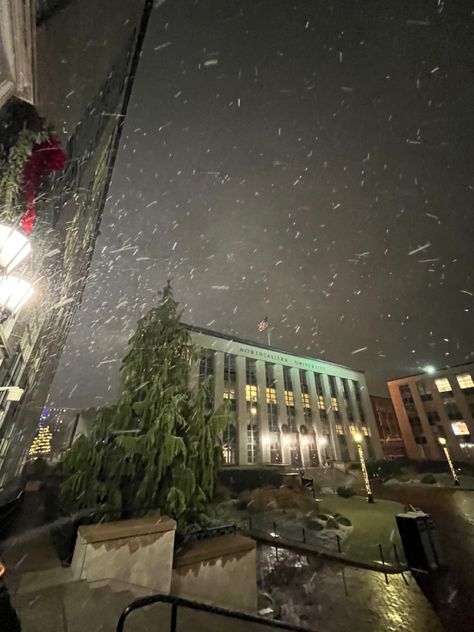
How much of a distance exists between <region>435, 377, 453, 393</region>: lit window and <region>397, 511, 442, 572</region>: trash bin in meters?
53.6

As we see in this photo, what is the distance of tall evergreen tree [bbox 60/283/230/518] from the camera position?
262 inches

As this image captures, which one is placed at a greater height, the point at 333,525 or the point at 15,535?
the point at 15,535

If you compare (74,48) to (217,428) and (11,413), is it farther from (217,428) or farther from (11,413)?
(11,413)

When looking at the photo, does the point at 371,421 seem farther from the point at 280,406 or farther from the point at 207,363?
the point at 207,363

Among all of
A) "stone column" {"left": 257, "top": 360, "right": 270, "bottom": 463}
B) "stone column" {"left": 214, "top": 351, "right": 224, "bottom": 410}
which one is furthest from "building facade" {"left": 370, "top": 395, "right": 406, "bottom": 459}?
"stone column" {"left": 214, "top": 351, "right": 224, "bottom": 410}

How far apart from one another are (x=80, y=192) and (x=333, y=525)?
2111cm

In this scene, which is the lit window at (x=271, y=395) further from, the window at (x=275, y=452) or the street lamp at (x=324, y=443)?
the street lamp at (x=324, y=443)

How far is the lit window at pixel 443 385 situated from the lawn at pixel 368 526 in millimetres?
40366

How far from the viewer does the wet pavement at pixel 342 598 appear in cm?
627

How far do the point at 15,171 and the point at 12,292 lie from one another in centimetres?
310

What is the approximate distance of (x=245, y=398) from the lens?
128ft

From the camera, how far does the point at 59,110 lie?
24.1 feet

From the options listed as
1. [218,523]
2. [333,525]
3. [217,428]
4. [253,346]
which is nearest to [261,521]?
[333,525]

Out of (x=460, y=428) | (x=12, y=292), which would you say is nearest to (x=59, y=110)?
(x=12, y=292)
